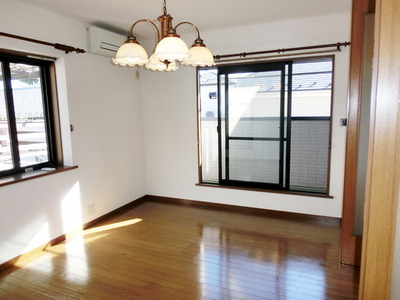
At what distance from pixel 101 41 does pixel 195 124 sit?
1.70 metres

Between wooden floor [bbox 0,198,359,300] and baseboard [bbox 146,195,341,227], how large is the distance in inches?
3.7

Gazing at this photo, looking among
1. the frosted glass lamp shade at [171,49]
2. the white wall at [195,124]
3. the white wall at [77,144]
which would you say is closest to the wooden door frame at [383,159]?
the frosted glass lamp shade at [171,49]

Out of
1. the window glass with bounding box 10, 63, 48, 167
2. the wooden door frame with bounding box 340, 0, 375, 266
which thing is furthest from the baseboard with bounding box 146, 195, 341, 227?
the window glass with bounding box 10, 63, 48, 167

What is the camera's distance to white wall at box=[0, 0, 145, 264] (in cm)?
267

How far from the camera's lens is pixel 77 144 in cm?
334

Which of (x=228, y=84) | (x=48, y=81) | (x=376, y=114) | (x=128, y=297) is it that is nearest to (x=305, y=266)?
(x=128, y=297)

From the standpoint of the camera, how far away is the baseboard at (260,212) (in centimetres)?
353

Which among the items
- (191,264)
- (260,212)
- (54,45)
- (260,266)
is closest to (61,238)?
(191,264)

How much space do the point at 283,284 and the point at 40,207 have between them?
2.57 m

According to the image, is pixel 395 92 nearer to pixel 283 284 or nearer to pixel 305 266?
pixel 283 284

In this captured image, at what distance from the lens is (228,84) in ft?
12.8

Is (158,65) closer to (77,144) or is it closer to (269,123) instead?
(77,144)

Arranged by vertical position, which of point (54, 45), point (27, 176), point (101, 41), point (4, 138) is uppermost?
point (101, 41)

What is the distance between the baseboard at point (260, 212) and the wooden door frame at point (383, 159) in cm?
302
